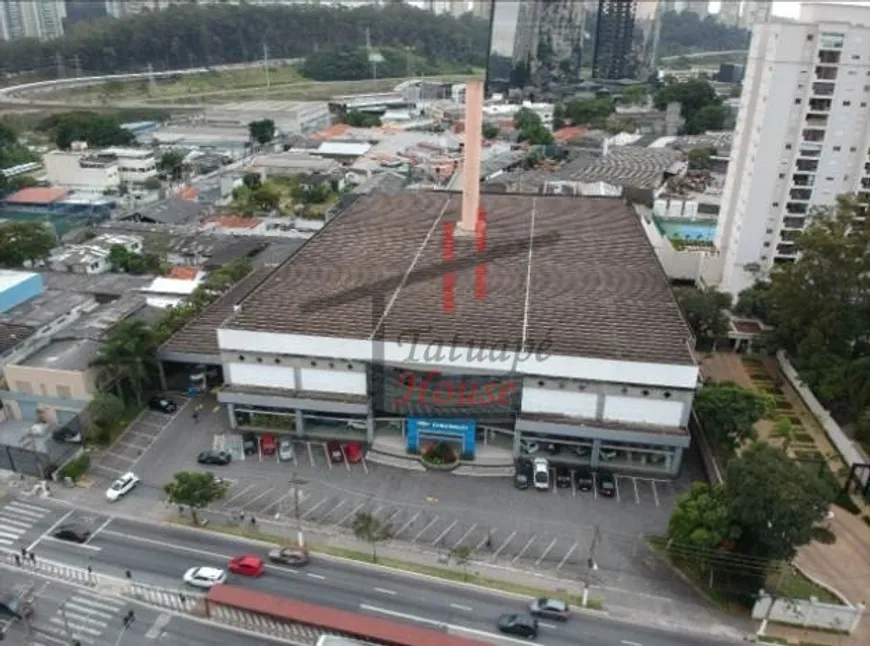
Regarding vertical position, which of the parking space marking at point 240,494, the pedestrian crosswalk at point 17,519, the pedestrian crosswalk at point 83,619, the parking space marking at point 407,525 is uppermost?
the parking space marking at point 407,525

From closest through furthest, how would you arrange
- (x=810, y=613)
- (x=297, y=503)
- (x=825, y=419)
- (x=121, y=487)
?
1. (x=810, y=613)
2. (x=297, y=503)
3. (x=121, y=487)
4. (x=825, y=419)

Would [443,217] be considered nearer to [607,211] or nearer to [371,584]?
[607,211]

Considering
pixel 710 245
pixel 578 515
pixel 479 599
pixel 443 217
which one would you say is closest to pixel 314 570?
pixel 479 599

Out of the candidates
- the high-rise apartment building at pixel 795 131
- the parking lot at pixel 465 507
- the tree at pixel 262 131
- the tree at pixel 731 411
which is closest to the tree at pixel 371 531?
the parking lot at pixel 465 507

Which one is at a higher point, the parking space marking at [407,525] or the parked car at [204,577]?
the parked car at [204,577]

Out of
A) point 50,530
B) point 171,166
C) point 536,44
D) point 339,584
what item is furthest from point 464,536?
point 536,44

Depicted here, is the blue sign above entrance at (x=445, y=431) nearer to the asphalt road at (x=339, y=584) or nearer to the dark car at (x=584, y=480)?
the dark car at (x=584, y=480)

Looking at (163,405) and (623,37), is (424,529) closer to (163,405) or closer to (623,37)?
(163,405)
